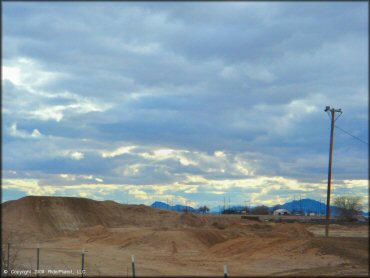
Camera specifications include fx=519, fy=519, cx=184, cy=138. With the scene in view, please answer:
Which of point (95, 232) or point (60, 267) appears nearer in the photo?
point (60, 267)

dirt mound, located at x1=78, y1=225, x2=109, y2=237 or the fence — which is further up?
the fence

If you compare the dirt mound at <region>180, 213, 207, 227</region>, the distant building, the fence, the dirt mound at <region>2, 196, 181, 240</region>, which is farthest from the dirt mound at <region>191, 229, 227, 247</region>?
the distant building

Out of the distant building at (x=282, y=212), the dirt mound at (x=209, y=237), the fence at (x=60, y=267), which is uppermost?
the fence at (x=60, y=267)

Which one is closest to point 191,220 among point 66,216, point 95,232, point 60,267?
point 66,216

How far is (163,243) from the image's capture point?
5900 centimetres

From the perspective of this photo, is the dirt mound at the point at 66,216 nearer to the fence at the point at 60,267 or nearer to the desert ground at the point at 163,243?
the desert ground at the point at 163,243

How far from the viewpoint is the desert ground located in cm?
3138

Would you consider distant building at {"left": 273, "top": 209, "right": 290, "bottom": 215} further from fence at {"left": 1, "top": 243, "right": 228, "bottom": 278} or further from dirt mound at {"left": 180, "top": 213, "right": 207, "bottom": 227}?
fence at {"left": 1, "top": 243, "right": 228, "bottom": 278}

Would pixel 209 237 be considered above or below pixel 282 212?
above

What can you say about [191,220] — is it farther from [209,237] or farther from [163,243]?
[163,243]

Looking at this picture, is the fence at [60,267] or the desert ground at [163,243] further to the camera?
the desert ground at [163,243]

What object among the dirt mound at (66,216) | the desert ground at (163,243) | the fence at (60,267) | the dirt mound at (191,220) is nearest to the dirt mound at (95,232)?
Answer: the desert ground at (163,243)

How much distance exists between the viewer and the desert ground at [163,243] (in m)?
31.4

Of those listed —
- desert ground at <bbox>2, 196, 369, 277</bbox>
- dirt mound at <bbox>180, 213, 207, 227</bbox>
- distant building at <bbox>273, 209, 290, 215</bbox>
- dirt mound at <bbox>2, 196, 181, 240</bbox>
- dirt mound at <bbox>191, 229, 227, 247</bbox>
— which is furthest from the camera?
distant building at <bbox>273, 209, 290, 215</bbox>
